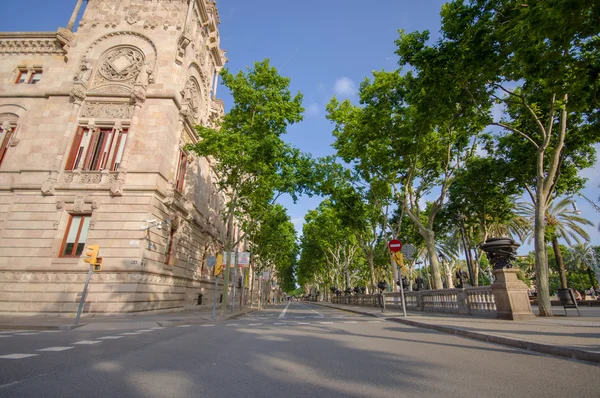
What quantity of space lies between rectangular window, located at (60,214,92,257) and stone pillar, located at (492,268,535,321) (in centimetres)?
1974

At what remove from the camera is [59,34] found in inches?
779

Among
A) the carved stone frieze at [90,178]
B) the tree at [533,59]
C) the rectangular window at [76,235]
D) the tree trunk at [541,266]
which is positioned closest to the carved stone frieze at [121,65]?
the carved stone frieze at [90,178]

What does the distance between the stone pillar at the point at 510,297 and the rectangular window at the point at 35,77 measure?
29.1 m

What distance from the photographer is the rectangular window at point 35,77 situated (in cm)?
2027

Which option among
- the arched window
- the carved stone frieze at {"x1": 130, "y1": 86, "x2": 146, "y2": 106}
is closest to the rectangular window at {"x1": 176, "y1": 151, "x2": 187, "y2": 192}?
the carved stone frieze at {"x1": 130, "y1": 86, "x2": 146, "y2": 106}

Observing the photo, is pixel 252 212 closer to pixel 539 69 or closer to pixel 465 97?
pixel 465 97

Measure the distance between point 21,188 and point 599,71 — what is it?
82.3 ft

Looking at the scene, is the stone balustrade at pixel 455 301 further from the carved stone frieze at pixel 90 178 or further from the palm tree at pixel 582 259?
the palm tree at pixel 582 259

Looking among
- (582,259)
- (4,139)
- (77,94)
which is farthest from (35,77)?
(582,259)

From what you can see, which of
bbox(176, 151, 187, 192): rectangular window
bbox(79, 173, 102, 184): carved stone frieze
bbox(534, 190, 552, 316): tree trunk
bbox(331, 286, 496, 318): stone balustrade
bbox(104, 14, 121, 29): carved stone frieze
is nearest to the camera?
bbox(534, 190, 552, 316): tree trunk

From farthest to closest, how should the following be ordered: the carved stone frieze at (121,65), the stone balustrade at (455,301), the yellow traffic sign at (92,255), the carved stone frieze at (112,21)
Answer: the carved stone frieze at (112,21), the carved stone frieze at (121,65), the stone balustrade at (455,301), the yellow traffic sign at (92,255)

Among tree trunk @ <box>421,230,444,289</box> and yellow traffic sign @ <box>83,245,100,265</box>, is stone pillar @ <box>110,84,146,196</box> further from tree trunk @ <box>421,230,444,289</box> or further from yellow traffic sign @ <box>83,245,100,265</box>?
tree trunk @ <box>421,230,444,289</box>

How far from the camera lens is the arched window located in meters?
18.5

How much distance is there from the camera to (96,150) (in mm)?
17969
